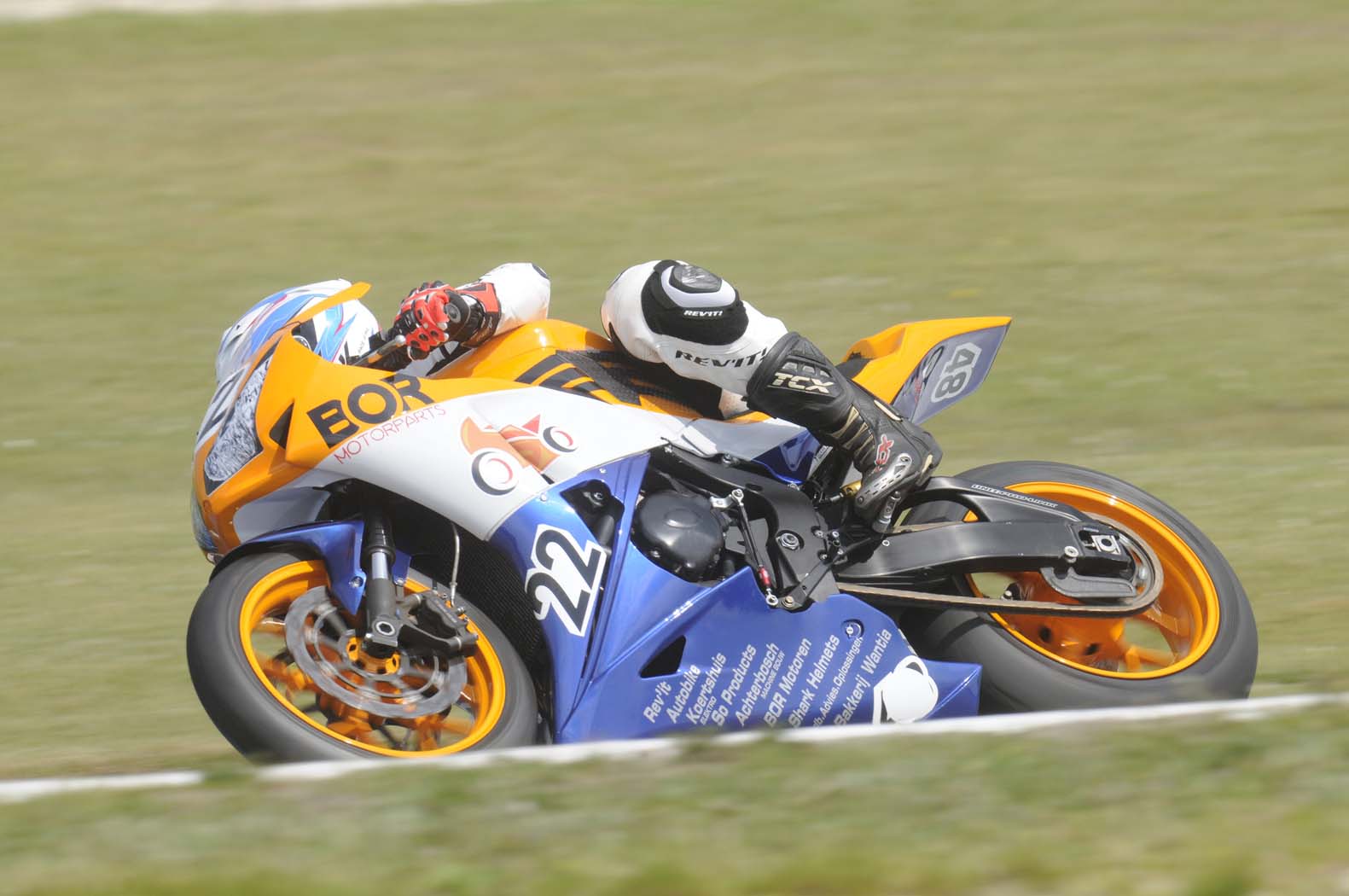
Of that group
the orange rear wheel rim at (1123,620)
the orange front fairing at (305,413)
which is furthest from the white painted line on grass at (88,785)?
the orange rear wheel rim at (1123,620)

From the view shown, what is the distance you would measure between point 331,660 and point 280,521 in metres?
0.53

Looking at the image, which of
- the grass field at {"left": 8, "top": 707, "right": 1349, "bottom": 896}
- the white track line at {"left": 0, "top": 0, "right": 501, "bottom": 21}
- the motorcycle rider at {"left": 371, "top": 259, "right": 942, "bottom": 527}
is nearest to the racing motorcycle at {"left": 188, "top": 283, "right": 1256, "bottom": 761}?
the motorcycle rider at {"left": 371, "top": 259, "right": 942, "bottom": 527}

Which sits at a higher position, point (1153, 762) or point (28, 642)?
point (1153, 762)

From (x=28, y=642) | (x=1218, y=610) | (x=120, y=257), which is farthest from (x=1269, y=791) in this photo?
(x=120, y=257)

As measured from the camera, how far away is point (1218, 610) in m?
4.77

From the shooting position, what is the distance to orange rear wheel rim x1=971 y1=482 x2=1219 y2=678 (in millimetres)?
4840

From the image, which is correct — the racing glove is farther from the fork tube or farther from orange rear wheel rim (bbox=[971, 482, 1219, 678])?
orange rear wheel rim (bbox=[971, 482, 1219, 678])

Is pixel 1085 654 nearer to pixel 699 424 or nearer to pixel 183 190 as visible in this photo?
pixel 699 424

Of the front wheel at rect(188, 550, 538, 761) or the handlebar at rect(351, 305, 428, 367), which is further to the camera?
the handlebar at rect(351, 305, 428, 367)

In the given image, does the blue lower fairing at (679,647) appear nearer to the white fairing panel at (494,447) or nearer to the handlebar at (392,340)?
the white fairing panel at (494,447)

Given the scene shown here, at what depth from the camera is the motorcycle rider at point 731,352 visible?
4.65 m

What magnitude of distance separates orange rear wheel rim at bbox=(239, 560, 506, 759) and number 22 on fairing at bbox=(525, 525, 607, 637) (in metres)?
0.19

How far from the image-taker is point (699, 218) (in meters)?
11.7

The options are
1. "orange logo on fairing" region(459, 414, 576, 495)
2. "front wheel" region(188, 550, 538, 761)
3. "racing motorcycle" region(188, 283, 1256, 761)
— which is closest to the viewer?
"front wheel" region(188, 550, 538, 761)
